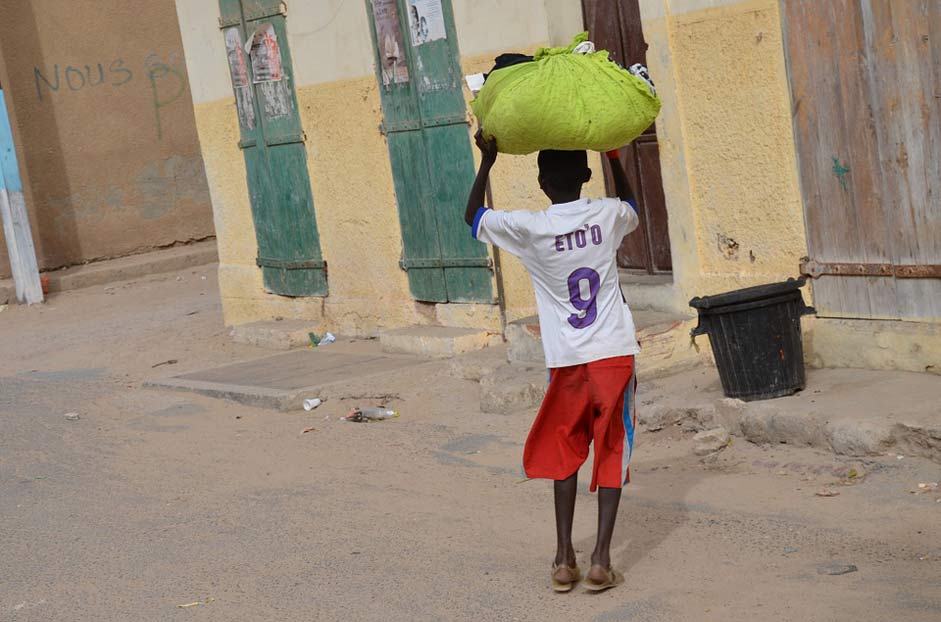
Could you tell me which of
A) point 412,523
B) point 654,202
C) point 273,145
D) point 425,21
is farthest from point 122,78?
point 412,523

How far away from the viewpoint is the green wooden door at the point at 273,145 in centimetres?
1081

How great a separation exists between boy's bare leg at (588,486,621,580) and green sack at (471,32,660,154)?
1.20m

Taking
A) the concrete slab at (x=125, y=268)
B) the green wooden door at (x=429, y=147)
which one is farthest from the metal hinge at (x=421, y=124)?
the concrete slab at (x=125, y=268)

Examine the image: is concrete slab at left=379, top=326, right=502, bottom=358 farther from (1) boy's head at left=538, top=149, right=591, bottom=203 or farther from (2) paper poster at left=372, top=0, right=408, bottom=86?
(1) boy's head at left=538, top=149, right=591, bottom=203

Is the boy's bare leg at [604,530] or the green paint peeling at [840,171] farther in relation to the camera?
the green paint peeling at [840,171]

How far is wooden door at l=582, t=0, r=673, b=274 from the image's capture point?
8.00 m

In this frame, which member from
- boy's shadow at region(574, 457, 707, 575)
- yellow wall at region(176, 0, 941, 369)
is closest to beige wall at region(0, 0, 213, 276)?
yellow wall at region(176, 0, 941, 369)

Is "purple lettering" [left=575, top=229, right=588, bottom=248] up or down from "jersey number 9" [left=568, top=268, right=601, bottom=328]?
up

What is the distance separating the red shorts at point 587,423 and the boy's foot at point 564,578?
1.01ft

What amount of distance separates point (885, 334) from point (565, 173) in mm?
2568

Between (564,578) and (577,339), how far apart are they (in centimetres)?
83

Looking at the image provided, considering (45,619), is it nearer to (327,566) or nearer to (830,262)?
(327,566)

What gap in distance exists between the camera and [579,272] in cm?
459

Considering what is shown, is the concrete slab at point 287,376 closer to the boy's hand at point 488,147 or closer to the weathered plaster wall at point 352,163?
the weathered plaster wall at point 352,163
